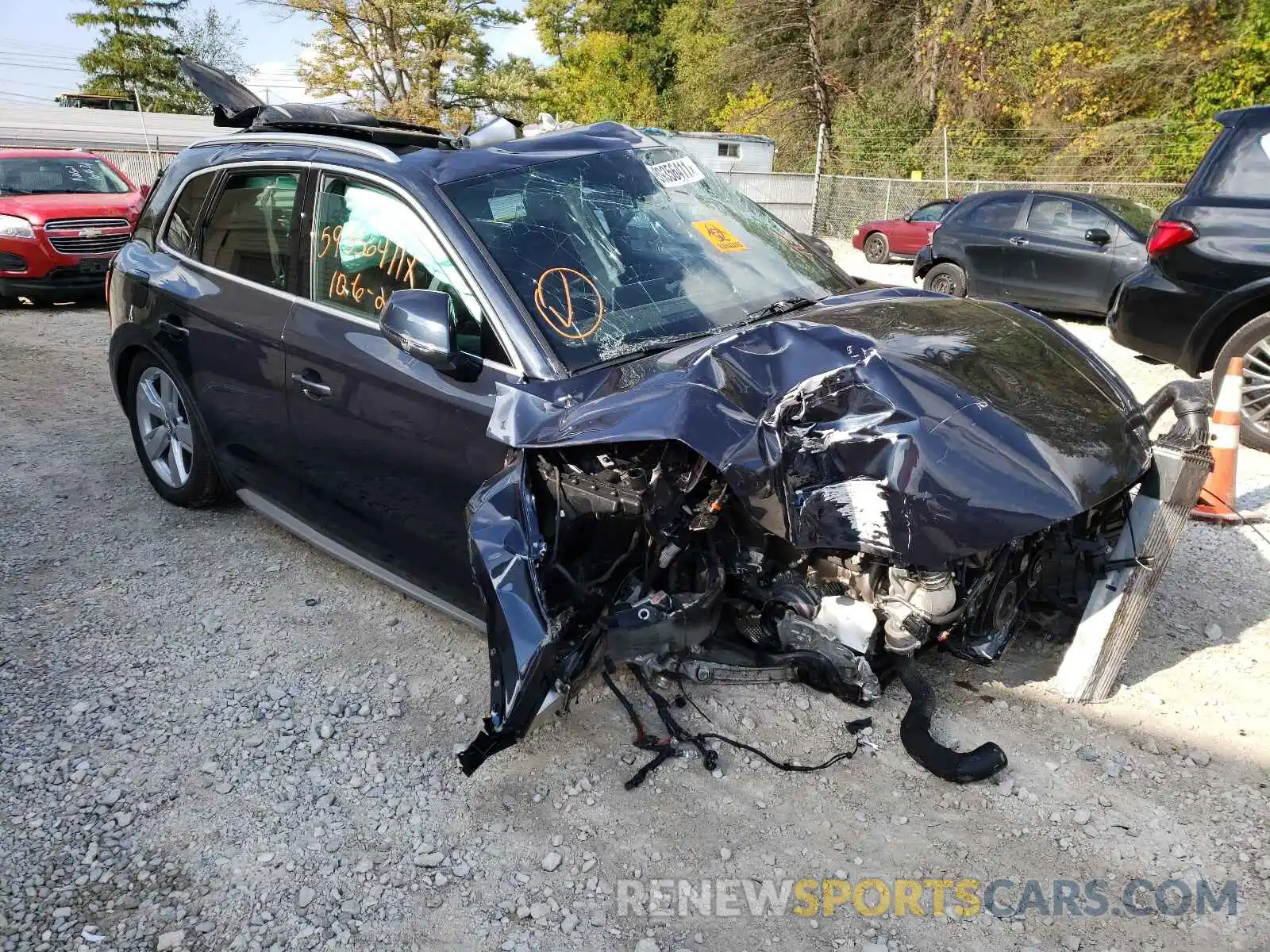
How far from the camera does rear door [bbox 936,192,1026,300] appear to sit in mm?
11125

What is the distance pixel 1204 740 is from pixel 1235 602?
3.74ft

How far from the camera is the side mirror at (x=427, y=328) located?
2957 millimetres

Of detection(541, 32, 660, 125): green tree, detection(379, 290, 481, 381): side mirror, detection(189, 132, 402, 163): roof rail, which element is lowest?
detection(379, 290, 481, 381): side mirror

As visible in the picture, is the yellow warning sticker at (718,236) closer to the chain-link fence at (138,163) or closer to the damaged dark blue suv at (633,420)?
the damaged dark blue suv at (633,420)

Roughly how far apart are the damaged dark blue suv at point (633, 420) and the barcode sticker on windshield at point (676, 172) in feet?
0.08

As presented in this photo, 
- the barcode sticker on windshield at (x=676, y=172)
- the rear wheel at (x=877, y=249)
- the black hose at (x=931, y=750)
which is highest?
the barcode sticker on windshield at (x=676, y=172)

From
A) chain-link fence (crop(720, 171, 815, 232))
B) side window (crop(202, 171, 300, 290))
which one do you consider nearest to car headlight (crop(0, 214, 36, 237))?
side window (crop(202, 171, 300, 290))

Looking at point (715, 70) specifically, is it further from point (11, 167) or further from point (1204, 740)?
point (1204, 740)

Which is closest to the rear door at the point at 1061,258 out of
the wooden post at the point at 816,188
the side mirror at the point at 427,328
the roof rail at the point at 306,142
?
the roof rail at the point at 306,142

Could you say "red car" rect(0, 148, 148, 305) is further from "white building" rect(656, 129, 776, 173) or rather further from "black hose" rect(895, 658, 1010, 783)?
"white building" rect(656, 129, 776, 173)

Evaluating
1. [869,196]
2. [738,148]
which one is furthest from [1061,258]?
[738,148]

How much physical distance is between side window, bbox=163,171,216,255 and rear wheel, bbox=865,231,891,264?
15.2m

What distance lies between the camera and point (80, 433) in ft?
20.4

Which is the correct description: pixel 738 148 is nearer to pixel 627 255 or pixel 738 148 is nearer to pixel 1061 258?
pixel 1061 258
